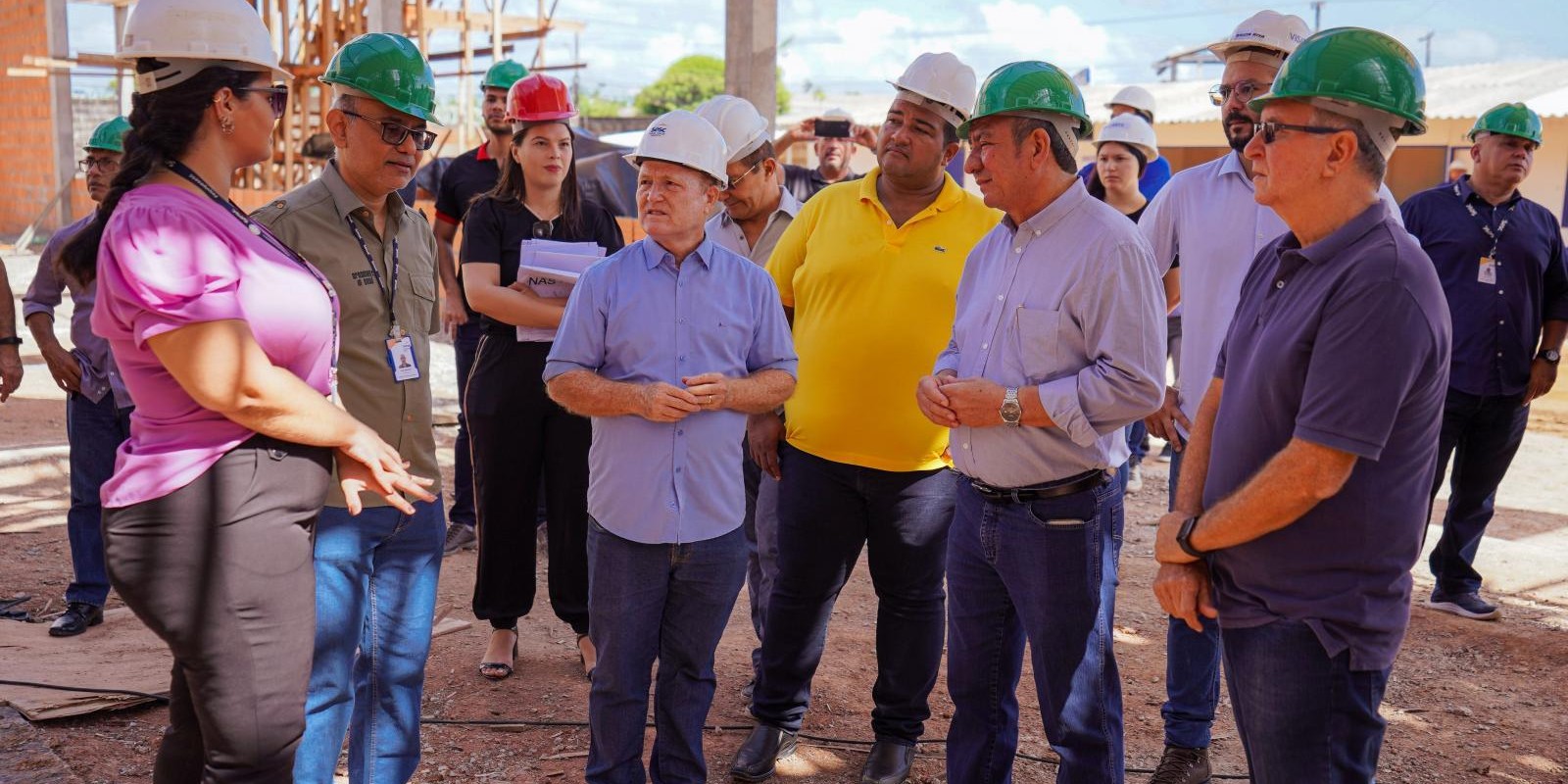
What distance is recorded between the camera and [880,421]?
386 cm

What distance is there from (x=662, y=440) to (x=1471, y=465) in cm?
481

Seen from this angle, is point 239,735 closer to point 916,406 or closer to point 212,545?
point 212,545

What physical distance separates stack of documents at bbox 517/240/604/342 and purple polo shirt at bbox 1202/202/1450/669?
2.75 meters

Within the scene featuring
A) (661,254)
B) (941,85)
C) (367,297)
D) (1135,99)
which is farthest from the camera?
(1135,99)

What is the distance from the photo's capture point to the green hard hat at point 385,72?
3035 mm

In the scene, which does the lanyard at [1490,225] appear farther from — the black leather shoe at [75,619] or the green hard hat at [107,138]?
the black leather shoe at [75,619]

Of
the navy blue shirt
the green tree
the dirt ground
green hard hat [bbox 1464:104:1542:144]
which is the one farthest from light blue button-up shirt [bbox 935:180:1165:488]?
the green tree

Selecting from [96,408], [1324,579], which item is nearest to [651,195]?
[1324,579]

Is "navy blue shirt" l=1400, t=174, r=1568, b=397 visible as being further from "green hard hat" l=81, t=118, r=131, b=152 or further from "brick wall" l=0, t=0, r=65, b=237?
"brick wall" l=0, t=0, r=65, b=237

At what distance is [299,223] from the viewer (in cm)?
308

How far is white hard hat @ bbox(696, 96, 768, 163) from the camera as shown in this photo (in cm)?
445

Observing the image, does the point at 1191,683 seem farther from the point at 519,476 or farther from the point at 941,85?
the point at 519,476

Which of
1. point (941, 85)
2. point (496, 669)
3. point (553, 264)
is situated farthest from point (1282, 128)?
point (496, 669)

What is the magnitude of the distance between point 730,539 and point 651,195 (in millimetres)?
1020
